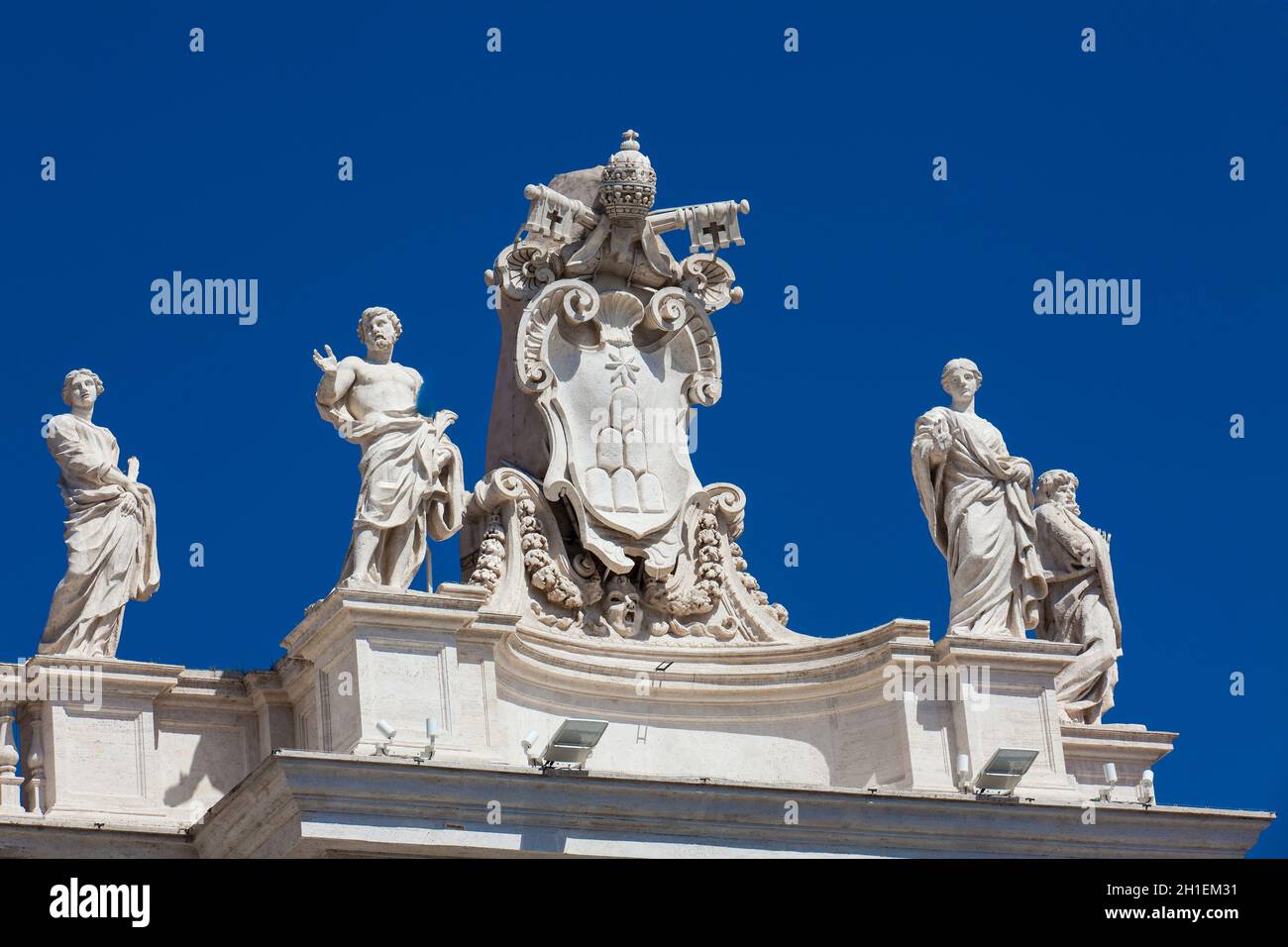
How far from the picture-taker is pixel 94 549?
33.9m

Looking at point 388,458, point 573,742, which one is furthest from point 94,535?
point 573,742

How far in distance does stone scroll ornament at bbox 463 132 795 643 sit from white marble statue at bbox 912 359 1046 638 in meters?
1.64

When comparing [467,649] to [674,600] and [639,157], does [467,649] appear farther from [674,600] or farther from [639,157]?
[639,157]

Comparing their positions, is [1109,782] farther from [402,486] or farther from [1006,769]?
[402,486]

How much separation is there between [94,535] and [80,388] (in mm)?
1349

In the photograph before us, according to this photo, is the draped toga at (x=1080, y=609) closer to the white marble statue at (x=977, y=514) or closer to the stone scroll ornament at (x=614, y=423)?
the white marble statue at (x=977, y=514)

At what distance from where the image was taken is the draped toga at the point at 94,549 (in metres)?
33.8

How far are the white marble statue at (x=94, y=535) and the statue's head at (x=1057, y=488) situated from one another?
28.5 feet

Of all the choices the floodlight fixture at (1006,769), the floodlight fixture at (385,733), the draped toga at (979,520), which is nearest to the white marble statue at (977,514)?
the draped toga at (979,520)

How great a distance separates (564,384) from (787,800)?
506cm

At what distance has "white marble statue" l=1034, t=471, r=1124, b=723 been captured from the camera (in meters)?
37.2
